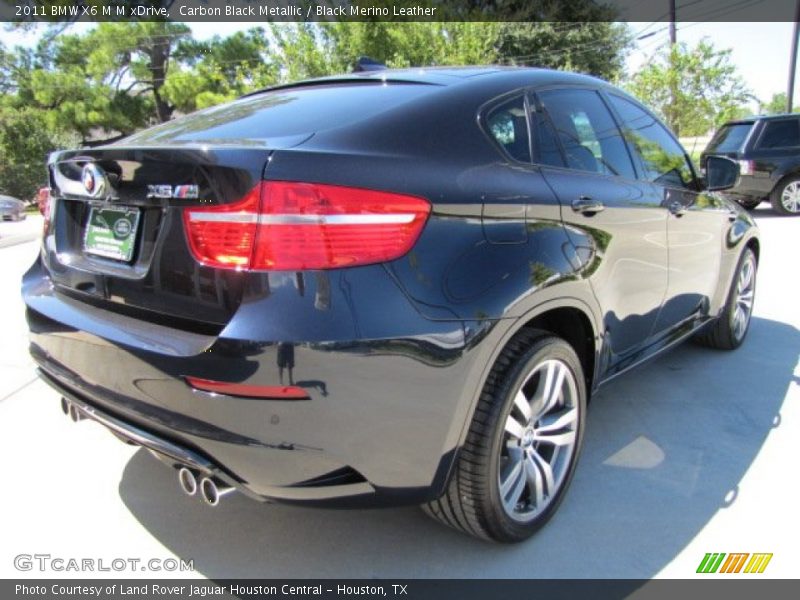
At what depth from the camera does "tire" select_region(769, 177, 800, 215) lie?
37.0 feet

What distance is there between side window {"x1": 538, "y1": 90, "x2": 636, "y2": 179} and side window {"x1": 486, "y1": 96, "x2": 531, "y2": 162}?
0.73 ft

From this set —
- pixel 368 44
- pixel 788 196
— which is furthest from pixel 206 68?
pixel 788 196

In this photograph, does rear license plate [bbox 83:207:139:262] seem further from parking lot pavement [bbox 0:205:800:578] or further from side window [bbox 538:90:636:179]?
side window [bbox 538:90:636:179]

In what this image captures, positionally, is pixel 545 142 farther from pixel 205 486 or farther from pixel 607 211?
pixel 205 486

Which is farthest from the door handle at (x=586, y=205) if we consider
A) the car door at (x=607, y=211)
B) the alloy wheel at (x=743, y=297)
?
the alloy wheel at (x=743, y=297)

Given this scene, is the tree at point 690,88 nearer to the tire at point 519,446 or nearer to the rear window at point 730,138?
the rear window at point 730,138

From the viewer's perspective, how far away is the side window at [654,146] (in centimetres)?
314

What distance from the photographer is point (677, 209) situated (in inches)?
127

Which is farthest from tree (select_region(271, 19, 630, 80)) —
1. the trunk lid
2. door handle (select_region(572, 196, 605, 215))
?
the trunk lid

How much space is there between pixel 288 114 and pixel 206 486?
4.16ft

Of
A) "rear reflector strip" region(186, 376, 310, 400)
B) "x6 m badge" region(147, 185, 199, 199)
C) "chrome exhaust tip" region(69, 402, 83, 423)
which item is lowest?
"chrome exhaust tip" region(69, 402, 83, 423)

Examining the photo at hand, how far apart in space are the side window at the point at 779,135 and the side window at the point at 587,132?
10019mm

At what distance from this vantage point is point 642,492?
2625 millimetres

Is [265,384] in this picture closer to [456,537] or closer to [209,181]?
[209,181]
